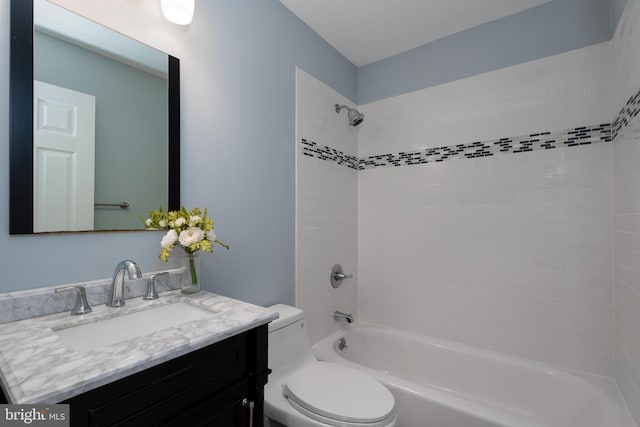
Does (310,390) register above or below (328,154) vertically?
below

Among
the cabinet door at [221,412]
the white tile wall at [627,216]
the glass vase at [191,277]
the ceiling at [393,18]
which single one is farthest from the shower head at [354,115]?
the cabinet door at [221,412]

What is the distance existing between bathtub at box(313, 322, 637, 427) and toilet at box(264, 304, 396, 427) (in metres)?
0.28

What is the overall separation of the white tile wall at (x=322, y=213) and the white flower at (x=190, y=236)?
0.83 meters

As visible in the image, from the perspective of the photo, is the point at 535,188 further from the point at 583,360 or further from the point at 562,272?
A: the point at 583,360

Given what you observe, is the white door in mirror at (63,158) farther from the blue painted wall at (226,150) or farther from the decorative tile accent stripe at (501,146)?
the decorative tile accent stripe at (501,146)

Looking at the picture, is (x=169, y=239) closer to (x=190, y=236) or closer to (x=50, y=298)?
(x=190, y=236)

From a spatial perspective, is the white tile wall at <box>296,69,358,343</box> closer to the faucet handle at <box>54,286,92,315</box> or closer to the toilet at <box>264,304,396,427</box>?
the toilet at <box>264,304,396,427</box>

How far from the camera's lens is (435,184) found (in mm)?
2223

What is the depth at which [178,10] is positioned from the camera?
49.4 inches

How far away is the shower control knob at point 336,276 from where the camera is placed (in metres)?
2.27

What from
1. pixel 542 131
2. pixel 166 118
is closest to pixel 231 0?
pixel 166 118

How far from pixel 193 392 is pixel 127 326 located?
370mm

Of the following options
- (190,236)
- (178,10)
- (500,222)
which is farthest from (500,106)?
(190,236)

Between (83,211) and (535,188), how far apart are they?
2.32m
